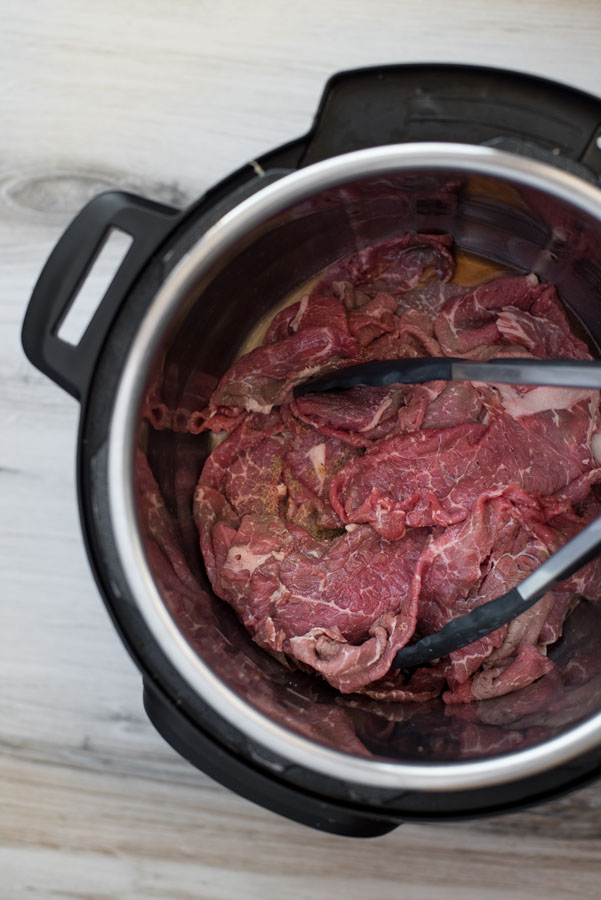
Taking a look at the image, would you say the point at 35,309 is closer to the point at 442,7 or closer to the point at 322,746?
the point at 322,746

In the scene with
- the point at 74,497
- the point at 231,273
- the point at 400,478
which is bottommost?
the point at 74,497

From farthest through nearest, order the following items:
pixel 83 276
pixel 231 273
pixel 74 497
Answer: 1. pixel 74 497
2. pixel 231 273
3. pixel 83 276

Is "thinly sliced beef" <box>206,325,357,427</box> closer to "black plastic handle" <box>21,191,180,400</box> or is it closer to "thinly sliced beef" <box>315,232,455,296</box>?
"thinly sliced beef" <box>315,232,455,296</box>

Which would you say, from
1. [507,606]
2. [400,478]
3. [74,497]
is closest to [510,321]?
[400,478]

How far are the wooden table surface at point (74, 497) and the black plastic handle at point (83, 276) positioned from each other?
0.46 metres

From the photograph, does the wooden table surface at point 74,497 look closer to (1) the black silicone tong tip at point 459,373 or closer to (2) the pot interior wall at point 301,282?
(2) the pot interior wall at point 301,282

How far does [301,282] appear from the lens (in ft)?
4.35

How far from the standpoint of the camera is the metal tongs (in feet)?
3.07

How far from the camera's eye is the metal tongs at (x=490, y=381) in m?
0.94

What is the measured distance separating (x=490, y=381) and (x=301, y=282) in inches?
18.7

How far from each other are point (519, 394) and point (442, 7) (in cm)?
79

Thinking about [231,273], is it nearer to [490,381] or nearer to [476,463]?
[490,381]

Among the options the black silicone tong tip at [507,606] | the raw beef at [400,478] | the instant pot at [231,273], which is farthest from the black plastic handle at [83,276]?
the black silicone tong tip at [507,606]

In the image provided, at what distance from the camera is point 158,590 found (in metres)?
0.97
